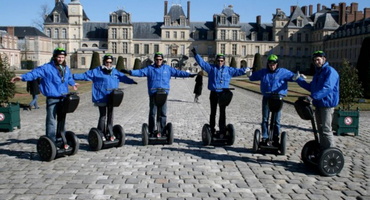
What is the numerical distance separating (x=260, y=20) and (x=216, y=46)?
36.0ft

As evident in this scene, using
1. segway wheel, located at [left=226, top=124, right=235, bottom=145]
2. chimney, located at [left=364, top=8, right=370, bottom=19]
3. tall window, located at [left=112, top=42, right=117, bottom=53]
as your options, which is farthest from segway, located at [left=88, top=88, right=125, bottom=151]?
tall window, located at [left=112, top=42, right=117, bottom=53]

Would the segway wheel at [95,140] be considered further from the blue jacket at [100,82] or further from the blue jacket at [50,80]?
the blue jacket at [50,80]

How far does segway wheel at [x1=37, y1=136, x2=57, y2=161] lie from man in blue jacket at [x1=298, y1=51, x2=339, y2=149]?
411 centimetres

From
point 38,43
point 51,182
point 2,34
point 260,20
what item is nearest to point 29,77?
point 51,182

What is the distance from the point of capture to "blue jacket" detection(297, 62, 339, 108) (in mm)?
5512

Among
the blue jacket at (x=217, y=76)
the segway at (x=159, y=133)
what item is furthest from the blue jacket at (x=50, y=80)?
the blue jacket at (x=217, y=76)

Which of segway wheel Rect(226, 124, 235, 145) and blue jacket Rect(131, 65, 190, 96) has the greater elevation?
blue jacket Rect(131, 65, 190, 96)

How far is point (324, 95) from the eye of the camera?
18.0 feet

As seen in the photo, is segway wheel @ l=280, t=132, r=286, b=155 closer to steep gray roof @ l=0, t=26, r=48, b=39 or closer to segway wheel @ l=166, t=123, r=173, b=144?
segway wheel @ l=166, t=123, r=173, b=144

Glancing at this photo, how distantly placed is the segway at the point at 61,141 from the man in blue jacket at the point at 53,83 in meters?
0.10

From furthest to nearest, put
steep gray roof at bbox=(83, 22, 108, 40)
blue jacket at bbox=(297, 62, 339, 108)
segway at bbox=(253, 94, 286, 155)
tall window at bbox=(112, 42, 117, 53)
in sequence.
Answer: steep gray roof at bbox=(83, 22, 108, 40) → tall window at bbox=(112, 42, 117, 53) → segway at bbox=(253, 94, 286, 155) → blue jacket at bbox=(297, 62, 339, 108)

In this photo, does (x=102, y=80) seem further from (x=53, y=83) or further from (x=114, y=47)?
(x=114, y=47)

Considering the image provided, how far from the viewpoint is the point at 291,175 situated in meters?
5.60

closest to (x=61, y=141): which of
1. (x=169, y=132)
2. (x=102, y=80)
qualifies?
(x=102, y=80)
